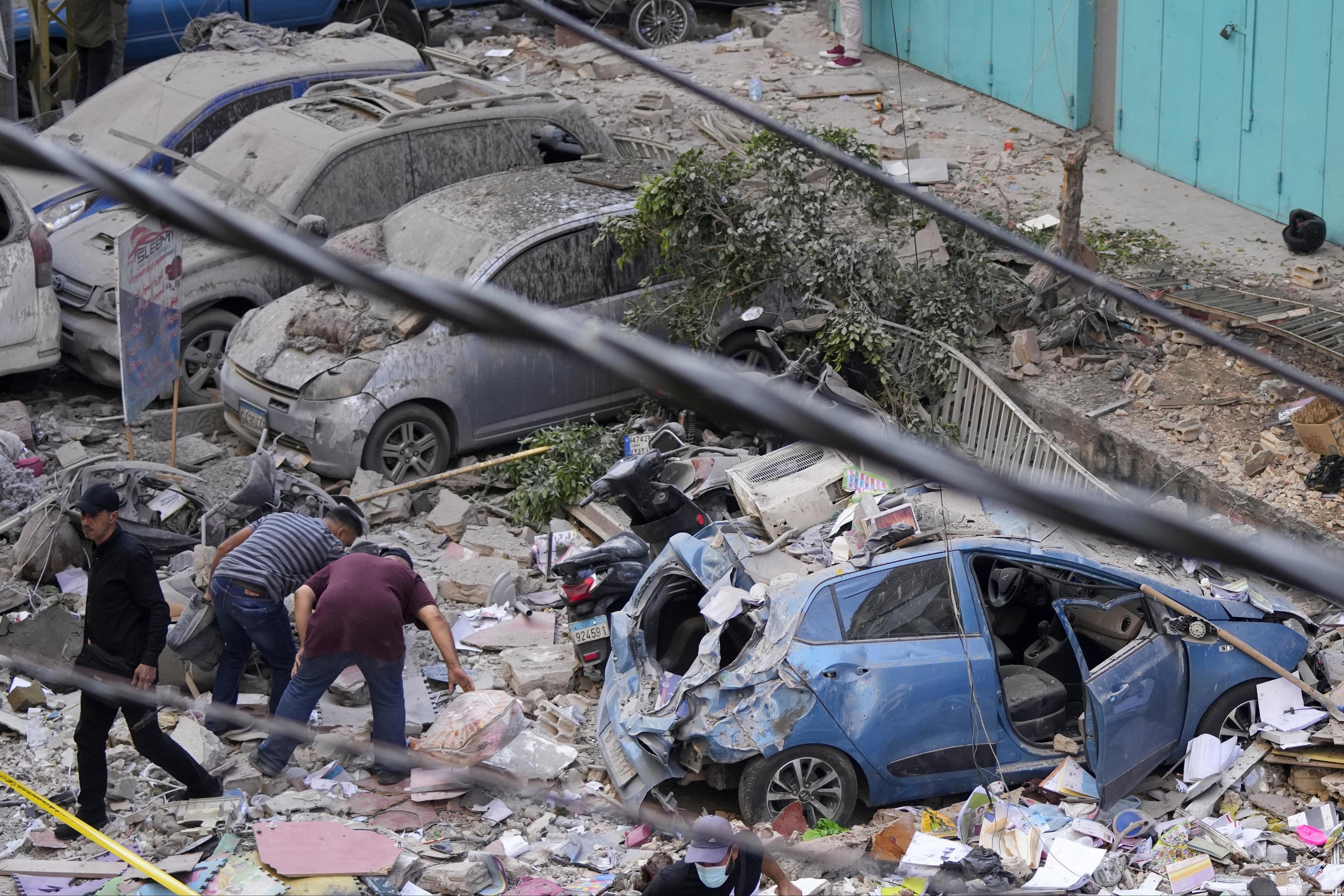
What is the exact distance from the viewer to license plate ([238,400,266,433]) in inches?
366

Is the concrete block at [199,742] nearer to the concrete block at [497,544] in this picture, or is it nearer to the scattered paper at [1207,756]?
the concrete block at [497,544]

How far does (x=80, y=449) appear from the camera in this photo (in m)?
9.55

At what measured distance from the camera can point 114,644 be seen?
610cm

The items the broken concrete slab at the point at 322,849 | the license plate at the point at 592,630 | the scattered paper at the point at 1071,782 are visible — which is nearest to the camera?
the broken concrete slab at the point at 322,849

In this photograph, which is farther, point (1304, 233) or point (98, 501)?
point (1304, 233)

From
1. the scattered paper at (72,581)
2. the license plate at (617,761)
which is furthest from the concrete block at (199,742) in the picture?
the license plate at (617,761)

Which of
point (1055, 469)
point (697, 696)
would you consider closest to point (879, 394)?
point (1055, 469)

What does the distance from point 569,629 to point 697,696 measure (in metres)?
1.44

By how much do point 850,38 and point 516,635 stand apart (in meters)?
11.4

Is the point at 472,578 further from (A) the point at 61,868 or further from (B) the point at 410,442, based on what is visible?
(A) the point at 61,868

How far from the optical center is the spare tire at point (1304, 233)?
11.0 m

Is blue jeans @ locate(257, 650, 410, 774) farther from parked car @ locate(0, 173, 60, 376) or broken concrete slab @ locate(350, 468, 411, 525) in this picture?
parked car @ locate(0, 173, 60, 376)

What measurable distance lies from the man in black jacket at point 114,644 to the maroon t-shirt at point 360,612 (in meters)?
0.67

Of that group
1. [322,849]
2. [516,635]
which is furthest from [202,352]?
[322,849]
